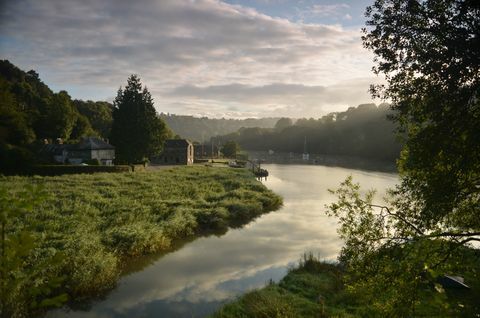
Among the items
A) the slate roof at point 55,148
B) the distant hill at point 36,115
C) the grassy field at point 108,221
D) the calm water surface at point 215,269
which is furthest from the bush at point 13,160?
the calm water surface at point 215,269

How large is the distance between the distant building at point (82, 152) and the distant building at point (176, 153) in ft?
74.5

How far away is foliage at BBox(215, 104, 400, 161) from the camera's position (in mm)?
124562

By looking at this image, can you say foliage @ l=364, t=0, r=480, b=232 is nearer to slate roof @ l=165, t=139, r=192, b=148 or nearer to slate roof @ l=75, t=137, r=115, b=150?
slate roof @ l=75, t=137, r=115, b=150

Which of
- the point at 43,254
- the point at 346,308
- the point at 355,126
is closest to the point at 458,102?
the point at 346,308

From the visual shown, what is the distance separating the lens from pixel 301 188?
59.2m

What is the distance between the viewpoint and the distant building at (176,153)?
8675 centimetres

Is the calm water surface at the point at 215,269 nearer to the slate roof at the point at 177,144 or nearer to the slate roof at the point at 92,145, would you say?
the slate roof at the point at 92,145

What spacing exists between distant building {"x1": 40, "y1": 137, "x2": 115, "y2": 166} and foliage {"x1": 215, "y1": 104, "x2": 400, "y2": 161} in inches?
2991

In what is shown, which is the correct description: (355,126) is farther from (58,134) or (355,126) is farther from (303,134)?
(58,134)

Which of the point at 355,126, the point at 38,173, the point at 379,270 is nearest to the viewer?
the point at 379,270

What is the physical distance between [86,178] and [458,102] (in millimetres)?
44765

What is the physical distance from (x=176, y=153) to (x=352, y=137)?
87213 millimetres

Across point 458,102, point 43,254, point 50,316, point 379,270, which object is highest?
→ point 458,102

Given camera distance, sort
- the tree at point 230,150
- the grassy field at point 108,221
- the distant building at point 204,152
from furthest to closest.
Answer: the tree at point 230,150 < the distant building at point 204,152 < the grassy field at point 108,221
